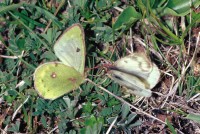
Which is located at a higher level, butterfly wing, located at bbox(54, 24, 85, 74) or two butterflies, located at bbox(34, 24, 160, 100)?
butterfly wing, located at bbox(54, 24, 85, 74)

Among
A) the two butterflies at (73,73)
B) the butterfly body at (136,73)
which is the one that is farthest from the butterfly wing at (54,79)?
the butterfly body at (136,73)

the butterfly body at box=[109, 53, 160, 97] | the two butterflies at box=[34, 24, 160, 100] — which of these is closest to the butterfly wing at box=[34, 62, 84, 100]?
the two butterflies at box=[34, 24, 160, 100]

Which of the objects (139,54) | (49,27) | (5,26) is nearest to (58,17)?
(49,27)

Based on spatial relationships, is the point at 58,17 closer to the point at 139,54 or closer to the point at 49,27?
the point at 49,27

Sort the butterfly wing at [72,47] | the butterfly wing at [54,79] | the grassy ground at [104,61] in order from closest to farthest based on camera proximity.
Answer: the butterfly wing at [72,47] < the butterfly wing at [54,79] < the grassy ground at [104,61]

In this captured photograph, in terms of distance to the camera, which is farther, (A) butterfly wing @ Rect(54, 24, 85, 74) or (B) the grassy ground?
(B) the grassy ground

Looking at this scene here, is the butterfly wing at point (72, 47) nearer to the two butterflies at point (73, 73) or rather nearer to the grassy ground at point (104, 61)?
the two butterflies at point (73, 73)

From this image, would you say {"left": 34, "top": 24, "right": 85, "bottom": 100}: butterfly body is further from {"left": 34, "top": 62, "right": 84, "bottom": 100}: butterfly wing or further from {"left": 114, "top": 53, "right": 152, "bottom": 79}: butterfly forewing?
{"left": 114, "top": 53, "right": 152, "bottom": 79}: butterfly forewing

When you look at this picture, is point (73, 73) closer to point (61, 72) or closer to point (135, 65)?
point (61, 72)

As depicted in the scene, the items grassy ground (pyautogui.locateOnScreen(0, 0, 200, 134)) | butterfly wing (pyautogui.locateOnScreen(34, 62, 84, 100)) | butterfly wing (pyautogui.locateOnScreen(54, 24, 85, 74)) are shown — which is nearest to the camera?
butterfly wing (pyautogui.locateOnScreen(54, 24, 85, 74))
